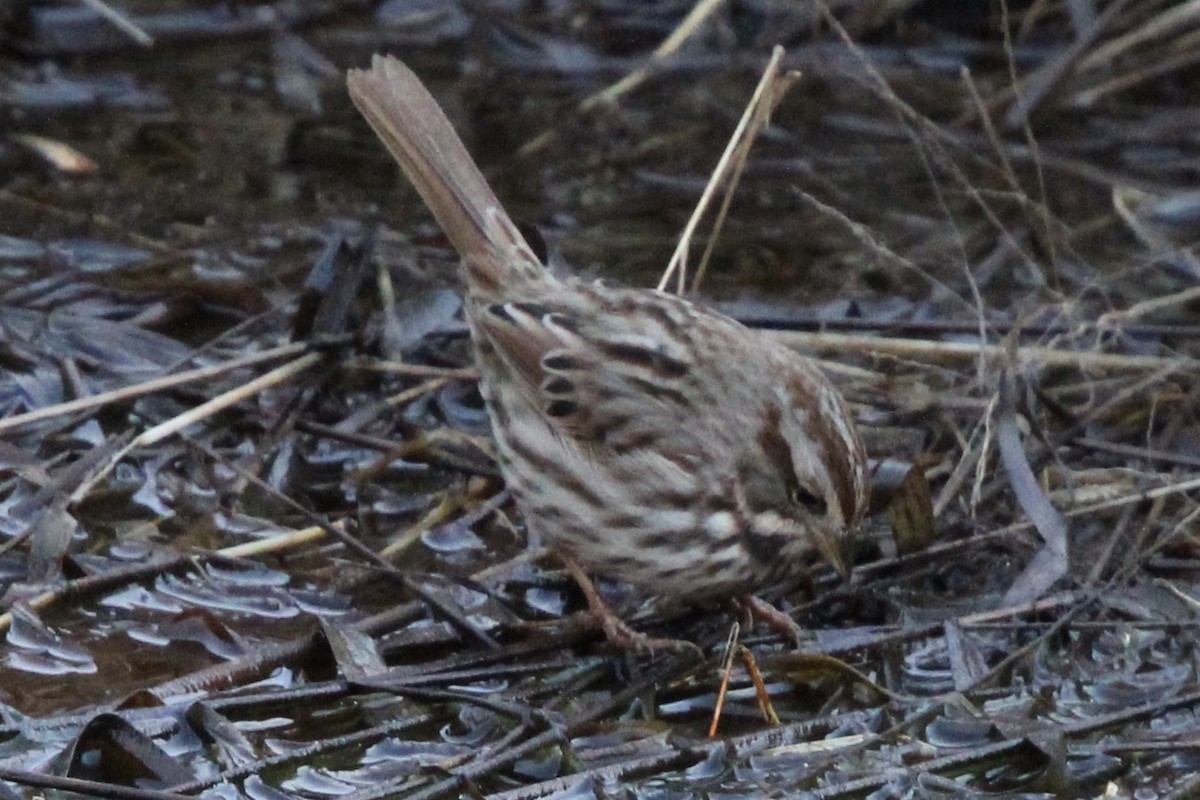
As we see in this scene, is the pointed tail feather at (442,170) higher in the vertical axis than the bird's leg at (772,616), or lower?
higher

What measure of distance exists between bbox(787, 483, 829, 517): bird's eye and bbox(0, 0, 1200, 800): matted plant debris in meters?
0.26

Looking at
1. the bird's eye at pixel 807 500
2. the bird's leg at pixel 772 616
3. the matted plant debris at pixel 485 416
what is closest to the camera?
the matted plant debris at pixel 485 416

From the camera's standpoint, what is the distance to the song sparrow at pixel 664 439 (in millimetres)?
4270

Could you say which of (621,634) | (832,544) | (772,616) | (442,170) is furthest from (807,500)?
(442,170)

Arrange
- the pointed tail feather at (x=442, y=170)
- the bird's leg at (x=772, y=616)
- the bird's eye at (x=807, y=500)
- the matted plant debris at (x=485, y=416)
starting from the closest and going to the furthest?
the matted plant debris at (x=485, y=416), the bird's eye at (x=807, y=500), the bird's leg at (x=772, y=616), the pointed tail feather at (x=442, y=170)

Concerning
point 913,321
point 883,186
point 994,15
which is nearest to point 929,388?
point 913,321

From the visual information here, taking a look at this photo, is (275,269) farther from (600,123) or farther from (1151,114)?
(1151,114)

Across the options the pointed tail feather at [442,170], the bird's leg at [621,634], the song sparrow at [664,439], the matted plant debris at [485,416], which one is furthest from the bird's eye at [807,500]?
the pointed tail feather at [442,170]

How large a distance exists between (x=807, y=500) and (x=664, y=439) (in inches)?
13.7

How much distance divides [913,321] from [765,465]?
1.59 meters

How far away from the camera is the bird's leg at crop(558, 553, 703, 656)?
14.2ft

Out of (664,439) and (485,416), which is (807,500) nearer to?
(664,439)

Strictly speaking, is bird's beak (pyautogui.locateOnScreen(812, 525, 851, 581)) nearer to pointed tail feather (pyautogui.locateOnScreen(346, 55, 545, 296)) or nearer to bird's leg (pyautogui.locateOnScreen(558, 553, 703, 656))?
bird's leg (pyautogui.locateOnScreen(558, 553, 703, 656))

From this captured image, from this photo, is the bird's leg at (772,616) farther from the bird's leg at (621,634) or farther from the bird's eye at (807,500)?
the bird's eye at (807,500)
